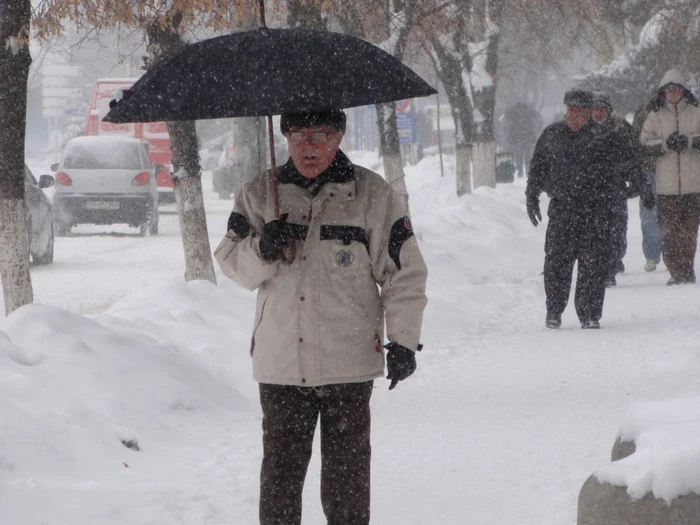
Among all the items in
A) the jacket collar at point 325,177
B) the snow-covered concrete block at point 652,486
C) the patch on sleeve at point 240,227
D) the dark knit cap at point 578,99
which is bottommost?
the snow-covered concrete block at point 652,486

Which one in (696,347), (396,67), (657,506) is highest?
(396,67)

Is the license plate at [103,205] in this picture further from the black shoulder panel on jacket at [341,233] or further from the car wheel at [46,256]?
the black shoulder panel on jacket at [341,233]

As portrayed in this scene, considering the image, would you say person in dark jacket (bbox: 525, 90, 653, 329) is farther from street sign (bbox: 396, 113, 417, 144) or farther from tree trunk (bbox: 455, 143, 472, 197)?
street sign (bbox: 396, 113, 417, 144)

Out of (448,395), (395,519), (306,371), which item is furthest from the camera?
(448,395)

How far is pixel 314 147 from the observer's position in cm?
418

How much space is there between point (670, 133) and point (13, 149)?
6.36m

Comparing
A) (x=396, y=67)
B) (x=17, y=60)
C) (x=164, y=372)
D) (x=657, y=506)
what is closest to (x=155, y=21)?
(x=17, y=60)

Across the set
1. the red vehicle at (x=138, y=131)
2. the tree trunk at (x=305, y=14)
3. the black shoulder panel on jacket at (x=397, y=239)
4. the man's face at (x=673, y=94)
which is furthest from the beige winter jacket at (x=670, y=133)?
the red vehicle at (x=138, y=131)

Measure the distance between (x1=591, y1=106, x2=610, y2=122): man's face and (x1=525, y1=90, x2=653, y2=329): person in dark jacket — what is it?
56 centimetres

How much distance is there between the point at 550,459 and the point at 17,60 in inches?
189

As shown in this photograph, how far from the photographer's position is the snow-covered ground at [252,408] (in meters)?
5.27

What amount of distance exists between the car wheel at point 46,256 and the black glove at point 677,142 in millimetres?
8590

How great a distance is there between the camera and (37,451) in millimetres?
5484

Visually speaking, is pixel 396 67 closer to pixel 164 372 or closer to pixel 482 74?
pixel 164 372
